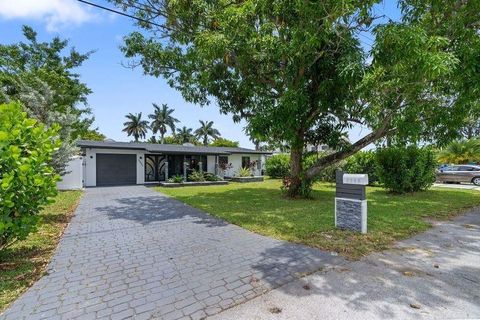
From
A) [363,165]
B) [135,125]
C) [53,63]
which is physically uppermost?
[53,63]

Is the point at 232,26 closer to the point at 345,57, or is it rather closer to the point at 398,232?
the point at 345,57

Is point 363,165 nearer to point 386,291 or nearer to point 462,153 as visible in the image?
point 462,153

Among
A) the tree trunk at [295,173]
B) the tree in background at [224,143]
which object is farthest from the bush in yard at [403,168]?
the tree in background at [224,143]

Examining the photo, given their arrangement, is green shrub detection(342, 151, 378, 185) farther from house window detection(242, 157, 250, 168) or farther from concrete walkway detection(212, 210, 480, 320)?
concrete walkway detection(212, 210, 480, 320)

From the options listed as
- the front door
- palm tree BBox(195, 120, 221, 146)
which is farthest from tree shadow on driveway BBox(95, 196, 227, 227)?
palm tree BBox(195, 120, 221, 146)

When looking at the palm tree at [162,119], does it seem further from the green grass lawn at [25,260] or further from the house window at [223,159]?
the green grass lawn at [25,260]

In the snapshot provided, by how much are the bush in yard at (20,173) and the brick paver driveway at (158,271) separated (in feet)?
2.89

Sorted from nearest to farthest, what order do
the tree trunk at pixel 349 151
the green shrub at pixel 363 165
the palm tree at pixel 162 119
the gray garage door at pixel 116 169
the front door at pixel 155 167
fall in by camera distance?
the tree trunk at pixel 349 151 < the green shrub at pixel 363 165 < the gray garage door at pixel 116 169 < the front door at pixel 155 167 < the palm tree at pixel 162 119

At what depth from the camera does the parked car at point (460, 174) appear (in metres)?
19.5

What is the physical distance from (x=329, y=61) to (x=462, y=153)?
23.9m

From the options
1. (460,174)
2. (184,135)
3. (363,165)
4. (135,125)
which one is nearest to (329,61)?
(363,165)

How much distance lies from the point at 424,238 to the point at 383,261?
2066 millimetres

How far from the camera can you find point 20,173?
12.3 feet

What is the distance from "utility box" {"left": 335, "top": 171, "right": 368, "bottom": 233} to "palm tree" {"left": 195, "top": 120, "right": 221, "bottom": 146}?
46.8 meters
